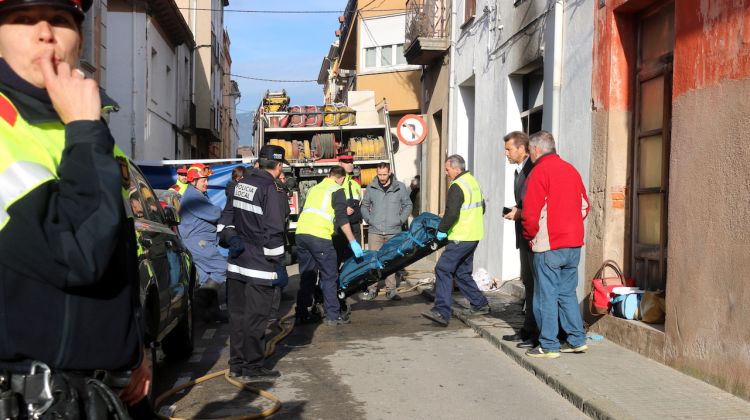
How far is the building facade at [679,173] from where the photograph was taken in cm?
568

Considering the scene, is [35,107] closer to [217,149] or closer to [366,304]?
[366,304]

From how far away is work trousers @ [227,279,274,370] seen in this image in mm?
6520

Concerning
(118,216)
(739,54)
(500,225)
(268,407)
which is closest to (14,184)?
(118,216)

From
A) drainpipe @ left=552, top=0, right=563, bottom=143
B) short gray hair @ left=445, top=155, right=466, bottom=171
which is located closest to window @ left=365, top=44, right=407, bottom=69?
drainpipe @ left=552, top=0, right=563, bottom=143

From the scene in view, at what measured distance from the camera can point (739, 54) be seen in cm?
572

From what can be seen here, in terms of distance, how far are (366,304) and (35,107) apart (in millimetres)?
9923

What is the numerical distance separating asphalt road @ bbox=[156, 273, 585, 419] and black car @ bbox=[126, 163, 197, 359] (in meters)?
0.35

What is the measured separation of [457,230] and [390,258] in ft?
3.49

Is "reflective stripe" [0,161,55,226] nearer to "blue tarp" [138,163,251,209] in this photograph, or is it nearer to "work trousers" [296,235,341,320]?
"work trousers" [296,235,341,320]

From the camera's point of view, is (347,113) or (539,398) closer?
(539,398)

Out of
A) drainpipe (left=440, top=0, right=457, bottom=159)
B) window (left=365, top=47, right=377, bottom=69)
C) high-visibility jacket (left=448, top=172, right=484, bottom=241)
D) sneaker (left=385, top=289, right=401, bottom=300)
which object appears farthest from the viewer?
window (left=365, top=47, right=377, bottom=69)

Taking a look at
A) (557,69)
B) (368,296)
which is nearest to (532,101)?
(557,69)

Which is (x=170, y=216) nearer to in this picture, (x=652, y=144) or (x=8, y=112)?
(x=652, y=144)

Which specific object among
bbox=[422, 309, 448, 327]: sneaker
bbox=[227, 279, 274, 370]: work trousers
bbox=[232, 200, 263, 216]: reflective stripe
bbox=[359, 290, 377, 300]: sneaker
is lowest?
bbox=[359, 290, 377, 300]: sneaker
